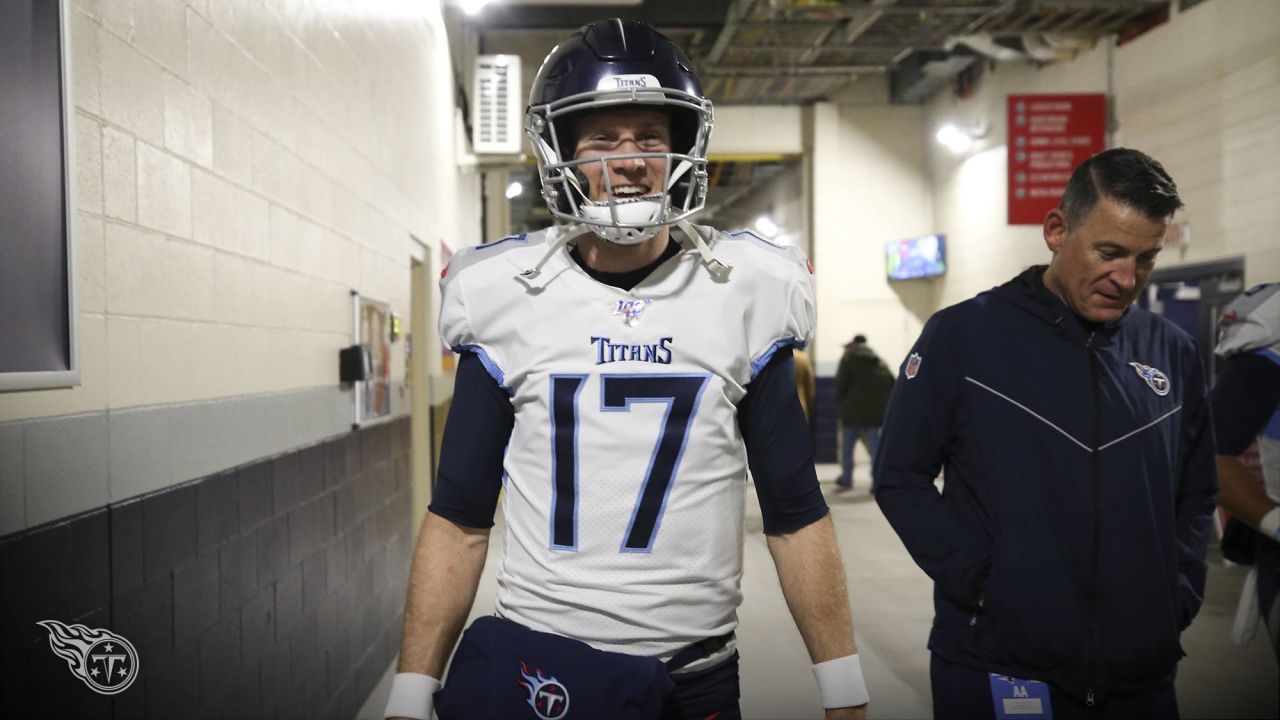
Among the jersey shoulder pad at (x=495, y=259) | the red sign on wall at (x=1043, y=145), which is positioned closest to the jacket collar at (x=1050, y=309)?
the jersey shoulder pad at (x=495, y=259)

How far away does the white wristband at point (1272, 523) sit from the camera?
2.36 metres

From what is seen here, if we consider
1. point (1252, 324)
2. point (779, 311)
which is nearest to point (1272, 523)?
point (1252, 324)

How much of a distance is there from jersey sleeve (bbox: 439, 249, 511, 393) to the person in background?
77.9 inches

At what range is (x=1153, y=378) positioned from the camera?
177 cm

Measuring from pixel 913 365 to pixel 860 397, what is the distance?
7.14 meters

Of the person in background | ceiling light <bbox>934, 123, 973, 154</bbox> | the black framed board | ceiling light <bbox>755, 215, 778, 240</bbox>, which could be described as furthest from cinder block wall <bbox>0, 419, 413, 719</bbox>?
ceiling light <bbox>755, 215, 778, 240</bbox>

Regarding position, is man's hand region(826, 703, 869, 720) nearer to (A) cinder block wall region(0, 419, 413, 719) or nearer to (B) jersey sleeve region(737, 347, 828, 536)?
(B) jersey sleeve region(737, 347, 828, 536)

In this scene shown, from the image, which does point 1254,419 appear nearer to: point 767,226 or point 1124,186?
point 1124,186

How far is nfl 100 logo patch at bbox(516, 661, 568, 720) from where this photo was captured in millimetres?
1246

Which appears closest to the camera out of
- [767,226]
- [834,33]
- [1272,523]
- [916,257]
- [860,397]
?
[1272,523]

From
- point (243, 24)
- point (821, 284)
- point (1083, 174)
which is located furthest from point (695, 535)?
point (821, 284)

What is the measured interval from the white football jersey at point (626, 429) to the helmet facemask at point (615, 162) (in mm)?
90

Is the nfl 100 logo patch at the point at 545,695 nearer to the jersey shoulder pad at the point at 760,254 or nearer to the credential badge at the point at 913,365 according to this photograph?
the jersey shoulder pad at the point at 760,254

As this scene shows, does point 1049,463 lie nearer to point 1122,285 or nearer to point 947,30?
point 1122,285
